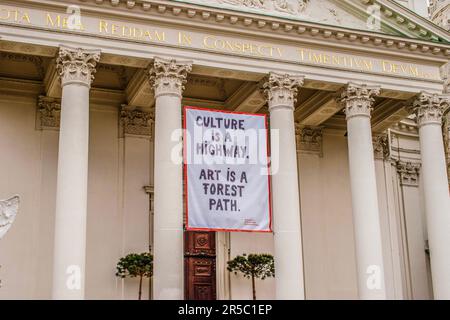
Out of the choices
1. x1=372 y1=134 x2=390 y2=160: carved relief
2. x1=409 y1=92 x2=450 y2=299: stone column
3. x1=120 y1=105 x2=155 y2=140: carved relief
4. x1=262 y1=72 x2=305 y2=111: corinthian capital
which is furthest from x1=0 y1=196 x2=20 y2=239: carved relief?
x1=372 y1=134 x2=390 y2=160: carved relief

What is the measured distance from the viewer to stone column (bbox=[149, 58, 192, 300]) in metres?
18.1

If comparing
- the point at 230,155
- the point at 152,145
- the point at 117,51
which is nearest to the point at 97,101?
the point at 152,145

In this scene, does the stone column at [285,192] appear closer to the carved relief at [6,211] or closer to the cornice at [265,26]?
the cornice at [265,26]

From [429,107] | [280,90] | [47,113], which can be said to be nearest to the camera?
[280,90]

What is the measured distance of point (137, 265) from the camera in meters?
21.0

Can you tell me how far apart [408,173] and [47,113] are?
14656 millimetres

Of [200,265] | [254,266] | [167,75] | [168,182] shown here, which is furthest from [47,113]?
[254,266]

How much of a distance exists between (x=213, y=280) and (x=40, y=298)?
549 centimetres

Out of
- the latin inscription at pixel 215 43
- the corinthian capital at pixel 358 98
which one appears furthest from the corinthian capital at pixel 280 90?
the corinthian capital at pixel 358 98

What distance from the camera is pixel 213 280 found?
76.7 feet

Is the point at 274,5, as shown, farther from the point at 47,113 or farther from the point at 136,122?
the point at 47,113

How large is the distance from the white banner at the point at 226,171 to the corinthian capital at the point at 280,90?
108 cm

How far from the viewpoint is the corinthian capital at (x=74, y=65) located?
18.8 meters

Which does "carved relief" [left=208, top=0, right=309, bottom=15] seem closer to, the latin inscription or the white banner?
the latin inscription
